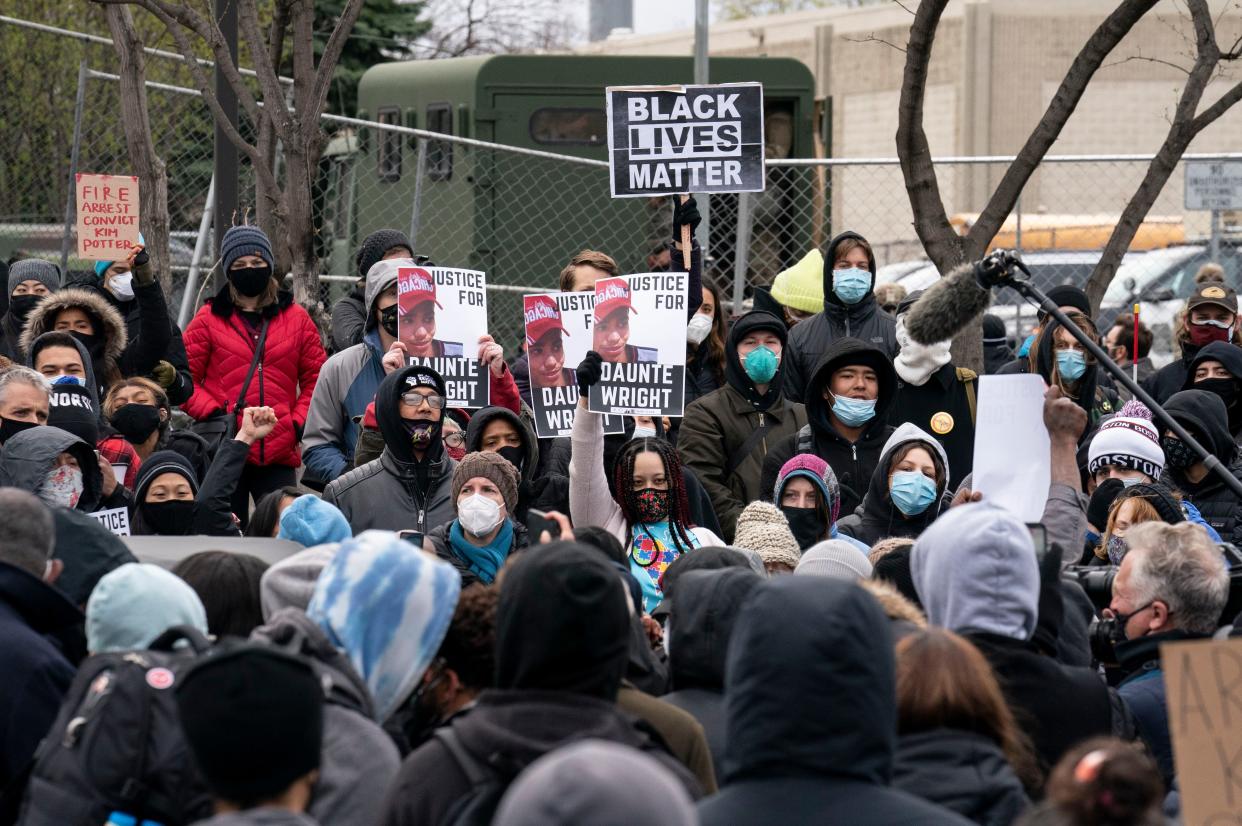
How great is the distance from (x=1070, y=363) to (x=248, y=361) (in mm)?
3900

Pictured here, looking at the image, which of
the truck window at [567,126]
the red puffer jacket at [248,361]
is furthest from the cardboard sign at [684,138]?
the truck window at [567,126]

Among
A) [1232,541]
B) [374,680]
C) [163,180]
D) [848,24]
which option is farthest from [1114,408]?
[848,24]

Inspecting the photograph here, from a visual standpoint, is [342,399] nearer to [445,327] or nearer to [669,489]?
[445,327]

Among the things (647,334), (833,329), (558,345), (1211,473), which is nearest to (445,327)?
(558,345)

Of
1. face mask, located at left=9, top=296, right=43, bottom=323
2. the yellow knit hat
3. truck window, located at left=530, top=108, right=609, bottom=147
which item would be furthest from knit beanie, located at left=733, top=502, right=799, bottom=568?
truck window, located at left=530, top=108, right=609, bottom=147

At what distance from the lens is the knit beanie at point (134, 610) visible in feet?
12.9

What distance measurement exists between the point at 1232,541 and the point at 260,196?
539 centimetres

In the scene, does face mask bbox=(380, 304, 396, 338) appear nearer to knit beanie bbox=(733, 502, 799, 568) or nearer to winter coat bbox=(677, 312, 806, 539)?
winter coat bbox=(677, 312, 806, 539)

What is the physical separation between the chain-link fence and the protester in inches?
136

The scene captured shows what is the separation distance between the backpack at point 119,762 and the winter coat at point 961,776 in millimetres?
1386

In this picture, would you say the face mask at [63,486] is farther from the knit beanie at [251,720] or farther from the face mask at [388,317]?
the knit beanie at [251,720]

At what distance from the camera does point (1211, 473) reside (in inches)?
292

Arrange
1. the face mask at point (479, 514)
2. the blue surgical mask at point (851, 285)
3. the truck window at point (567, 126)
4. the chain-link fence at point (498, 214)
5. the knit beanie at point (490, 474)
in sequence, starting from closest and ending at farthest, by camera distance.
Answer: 1. the face mask at point (479, 514)
2. the knit beanie at point (490, 474)
3. the blue surgical mask at point (851, 285)
4. the chain-link fence at point (498, 214)
5. the truck window at point (567, 126)

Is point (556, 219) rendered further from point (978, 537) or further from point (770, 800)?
point (770, 800)
